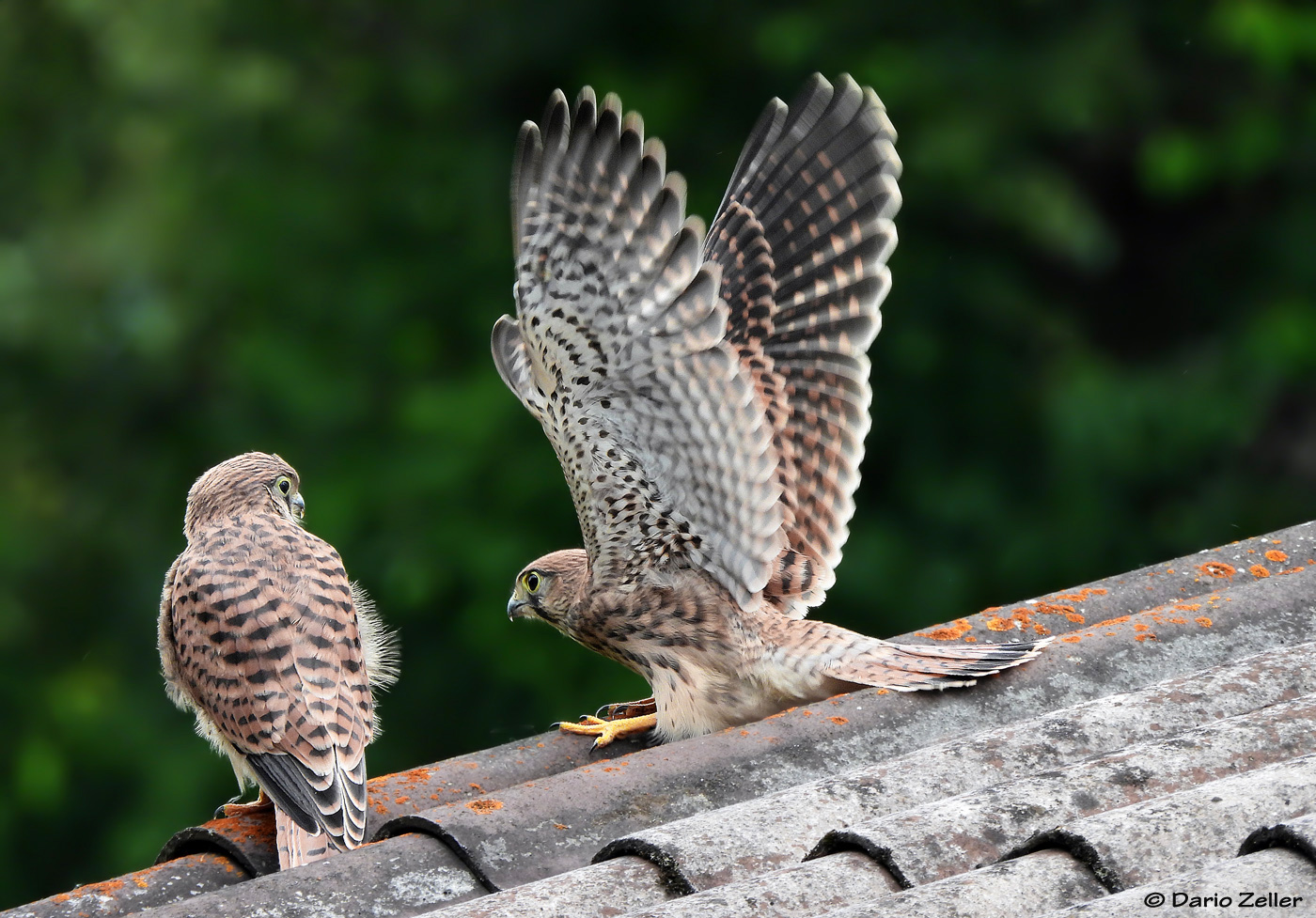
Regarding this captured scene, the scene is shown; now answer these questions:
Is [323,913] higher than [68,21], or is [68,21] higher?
[68,21]

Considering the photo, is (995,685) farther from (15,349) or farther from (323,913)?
(15,349)

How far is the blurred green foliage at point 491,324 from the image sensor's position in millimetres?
9094

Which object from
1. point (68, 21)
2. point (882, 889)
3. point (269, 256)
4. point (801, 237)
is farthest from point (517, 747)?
point (68, 21)

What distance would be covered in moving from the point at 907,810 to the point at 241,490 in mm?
1750

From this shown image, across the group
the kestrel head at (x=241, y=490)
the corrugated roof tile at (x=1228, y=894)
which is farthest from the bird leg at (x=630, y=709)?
the corrugated roof tile at (x=1228, y=894)

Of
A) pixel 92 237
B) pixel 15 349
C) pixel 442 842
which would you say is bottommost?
pixel 442 842

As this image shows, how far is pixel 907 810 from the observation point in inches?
87.7

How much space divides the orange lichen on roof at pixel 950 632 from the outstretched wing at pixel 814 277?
1.46ft

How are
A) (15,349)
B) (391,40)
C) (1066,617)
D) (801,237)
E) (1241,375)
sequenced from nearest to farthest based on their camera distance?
(1066,617) < (801,237) < (1241,375) < (15,349) < (391,40)

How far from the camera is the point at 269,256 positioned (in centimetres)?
1044

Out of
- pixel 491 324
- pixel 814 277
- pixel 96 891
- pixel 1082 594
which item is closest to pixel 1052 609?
pixel 1082 594

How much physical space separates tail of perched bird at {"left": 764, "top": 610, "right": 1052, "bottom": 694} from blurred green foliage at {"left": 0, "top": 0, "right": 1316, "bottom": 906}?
5.50 metres

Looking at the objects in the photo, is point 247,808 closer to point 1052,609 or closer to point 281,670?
point 281,670

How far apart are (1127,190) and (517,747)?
27.9 feet
